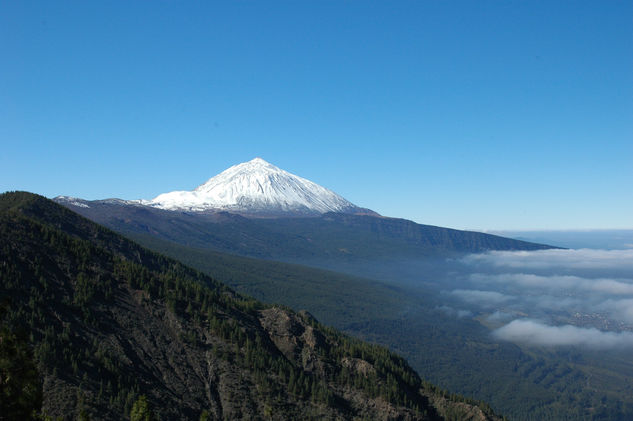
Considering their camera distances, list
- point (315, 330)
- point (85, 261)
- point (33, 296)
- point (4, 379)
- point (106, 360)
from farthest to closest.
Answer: point (315, 330), point (85, 261), point (33, 296), point (106, 360), point (4, 379)

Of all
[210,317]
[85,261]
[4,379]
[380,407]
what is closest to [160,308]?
[210,317]

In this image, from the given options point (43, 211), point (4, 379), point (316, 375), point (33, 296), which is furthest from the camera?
point (43, 211)

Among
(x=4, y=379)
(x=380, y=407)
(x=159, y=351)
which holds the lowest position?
(x=380, y=407)

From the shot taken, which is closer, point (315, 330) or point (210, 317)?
point (210, 317)

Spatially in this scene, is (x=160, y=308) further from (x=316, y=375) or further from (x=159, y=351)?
(x=316, y=375)

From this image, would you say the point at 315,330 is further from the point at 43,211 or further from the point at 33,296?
the point at 43,211

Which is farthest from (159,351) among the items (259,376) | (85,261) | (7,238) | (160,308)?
(7,238)

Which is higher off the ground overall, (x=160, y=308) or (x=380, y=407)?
(x=160, y=308)
